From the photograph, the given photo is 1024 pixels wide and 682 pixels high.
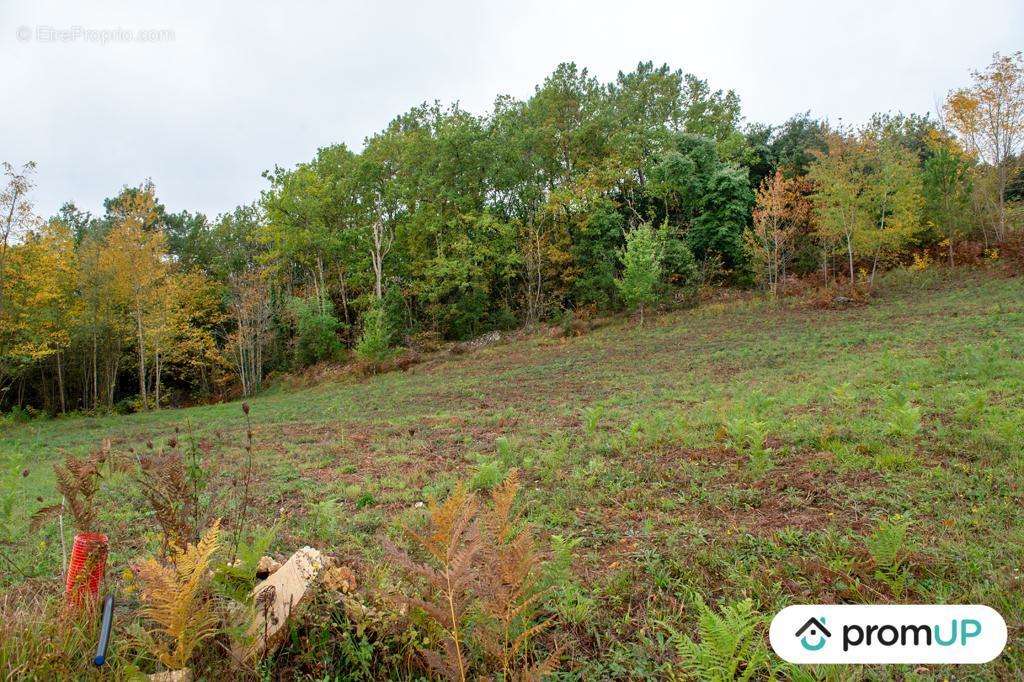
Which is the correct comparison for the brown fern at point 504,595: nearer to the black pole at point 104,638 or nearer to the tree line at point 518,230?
the black pole at point 104,638

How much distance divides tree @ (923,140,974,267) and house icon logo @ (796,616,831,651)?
77.6 ft

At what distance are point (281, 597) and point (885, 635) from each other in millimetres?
2708

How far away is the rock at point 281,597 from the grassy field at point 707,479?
1.07 feet

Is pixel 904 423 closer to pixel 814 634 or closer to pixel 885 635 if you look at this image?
pixel 885 635

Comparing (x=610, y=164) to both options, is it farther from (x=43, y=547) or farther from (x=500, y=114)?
(x=43, y=547)

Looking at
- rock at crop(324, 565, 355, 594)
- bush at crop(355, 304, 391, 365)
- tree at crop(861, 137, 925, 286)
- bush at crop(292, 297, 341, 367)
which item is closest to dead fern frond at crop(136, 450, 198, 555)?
rock at crop(324, 565, 355, 594)

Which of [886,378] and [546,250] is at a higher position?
[546,250]

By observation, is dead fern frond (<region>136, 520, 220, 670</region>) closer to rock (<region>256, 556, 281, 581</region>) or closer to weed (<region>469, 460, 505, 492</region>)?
rock (<region>256, 556, 281, 581</region>)

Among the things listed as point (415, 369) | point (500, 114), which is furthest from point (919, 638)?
point (500, 114)

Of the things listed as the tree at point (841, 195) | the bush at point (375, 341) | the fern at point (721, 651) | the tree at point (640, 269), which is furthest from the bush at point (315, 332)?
the fern at point (721, 651)

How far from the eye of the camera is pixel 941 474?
4.01m

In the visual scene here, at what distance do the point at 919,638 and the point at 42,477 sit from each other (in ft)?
34.8

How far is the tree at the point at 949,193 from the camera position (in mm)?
19234

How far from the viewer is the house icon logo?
206cm
